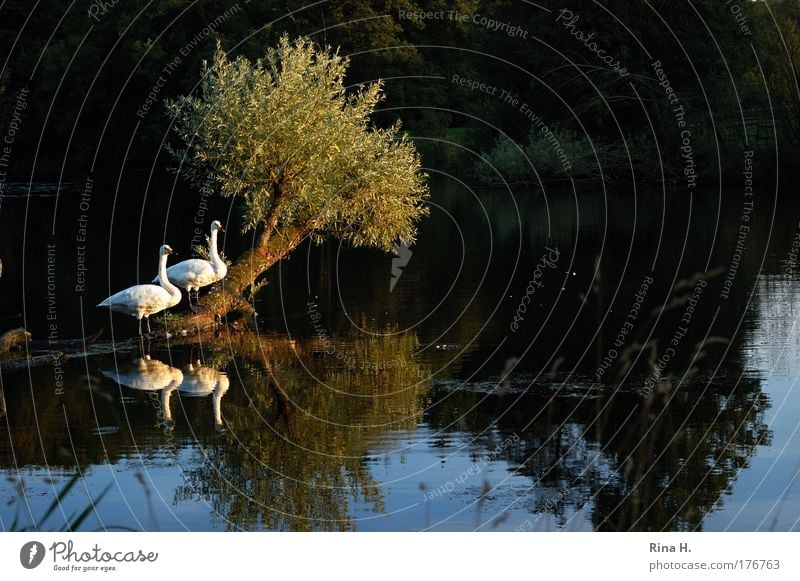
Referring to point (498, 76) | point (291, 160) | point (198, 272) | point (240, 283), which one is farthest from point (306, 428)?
point (498, 76)

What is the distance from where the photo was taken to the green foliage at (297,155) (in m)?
29.9

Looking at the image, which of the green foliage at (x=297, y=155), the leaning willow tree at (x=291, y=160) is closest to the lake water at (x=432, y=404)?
the leaning willow tree at (x=291, y=160)

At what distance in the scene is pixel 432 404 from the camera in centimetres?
1958

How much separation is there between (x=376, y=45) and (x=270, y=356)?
225 ft

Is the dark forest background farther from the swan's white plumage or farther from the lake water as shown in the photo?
the swan's white plumage

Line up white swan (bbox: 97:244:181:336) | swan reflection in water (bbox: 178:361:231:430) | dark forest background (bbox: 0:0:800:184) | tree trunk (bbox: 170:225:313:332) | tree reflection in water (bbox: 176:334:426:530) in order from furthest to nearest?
1. dark forest background (bbox: 0:0:800:184)
2. tree trunk (bbox: 170:225:313:332)
3. white swan (bbox: 97:244:181:336)
4. swan reflection in water (bbox: 178:361:231:430)
5. tree reflection in water (bbox: 176:334:426:530)

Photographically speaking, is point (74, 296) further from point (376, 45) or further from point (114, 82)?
point (114, 82)

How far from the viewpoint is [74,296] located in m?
33.5

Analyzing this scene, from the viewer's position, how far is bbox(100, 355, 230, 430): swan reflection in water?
20.6m

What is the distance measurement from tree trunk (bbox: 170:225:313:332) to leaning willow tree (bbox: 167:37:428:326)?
0.03m

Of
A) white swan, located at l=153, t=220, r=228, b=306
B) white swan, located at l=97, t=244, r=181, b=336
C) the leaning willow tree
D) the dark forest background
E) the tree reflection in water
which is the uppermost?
the dark forest background

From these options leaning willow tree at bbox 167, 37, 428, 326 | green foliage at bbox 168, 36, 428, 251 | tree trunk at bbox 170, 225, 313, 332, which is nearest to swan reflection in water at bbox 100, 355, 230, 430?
tree trunk at bbox 170, 225, 313, 332

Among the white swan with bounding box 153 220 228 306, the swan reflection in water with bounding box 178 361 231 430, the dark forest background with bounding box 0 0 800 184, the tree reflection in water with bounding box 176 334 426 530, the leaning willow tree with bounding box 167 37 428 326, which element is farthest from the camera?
the dark forest background with bounding box 0 0 800 184

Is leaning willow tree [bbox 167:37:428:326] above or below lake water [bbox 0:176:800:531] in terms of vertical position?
above
